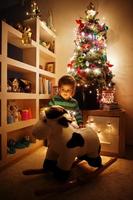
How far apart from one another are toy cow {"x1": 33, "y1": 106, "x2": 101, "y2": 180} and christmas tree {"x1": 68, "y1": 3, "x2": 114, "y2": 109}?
30.2 inches

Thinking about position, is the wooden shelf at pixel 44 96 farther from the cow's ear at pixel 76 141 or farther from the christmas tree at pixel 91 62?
the cow's ear at pixel 76 141

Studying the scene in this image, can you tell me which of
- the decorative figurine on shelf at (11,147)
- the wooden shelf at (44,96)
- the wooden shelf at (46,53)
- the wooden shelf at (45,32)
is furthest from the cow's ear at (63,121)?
the wooden shelf at (45,32)

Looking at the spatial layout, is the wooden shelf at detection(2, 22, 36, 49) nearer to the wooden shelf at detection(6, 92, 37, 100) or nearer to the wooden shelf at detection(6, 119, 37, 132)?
the wooden shelf at detection(6, 92, 37, 100)

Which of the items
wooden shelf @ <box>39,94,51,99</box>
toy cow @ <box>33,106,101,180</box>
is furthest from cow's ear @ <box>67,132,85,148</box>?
wooden shelf @ <box>39,94,51,99</box>

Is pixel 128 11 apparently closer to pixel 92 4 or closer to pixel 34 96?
pixel 92 4

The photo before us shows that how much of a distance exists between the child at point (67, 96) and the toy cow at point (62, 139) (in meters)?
0.33

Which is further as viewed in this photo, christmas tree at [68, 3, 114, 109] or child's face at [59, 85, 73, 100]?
christmas tree at [68, 3, 114, 109]

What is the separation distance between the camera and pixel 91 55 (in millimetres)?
2301

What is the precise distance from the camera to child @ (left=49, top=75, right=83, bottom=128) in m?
1.78

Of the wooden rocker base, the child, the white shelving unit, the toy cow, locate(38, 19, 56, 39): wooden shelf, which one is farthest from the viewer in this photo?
locate(38, 19, 56, 39): wooden shelf

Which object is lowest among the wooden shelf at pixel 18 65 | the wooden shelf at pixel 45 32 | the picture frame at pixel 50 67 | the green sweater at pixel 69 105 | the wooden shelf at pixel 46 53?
the green sweater at pixel 69 105

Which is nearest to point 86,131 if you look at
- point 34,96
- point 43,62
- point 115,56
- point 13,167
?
point 13,167

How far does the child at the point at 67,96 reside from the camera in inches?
69.9

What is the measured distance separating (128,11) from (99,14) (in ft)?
1.29
